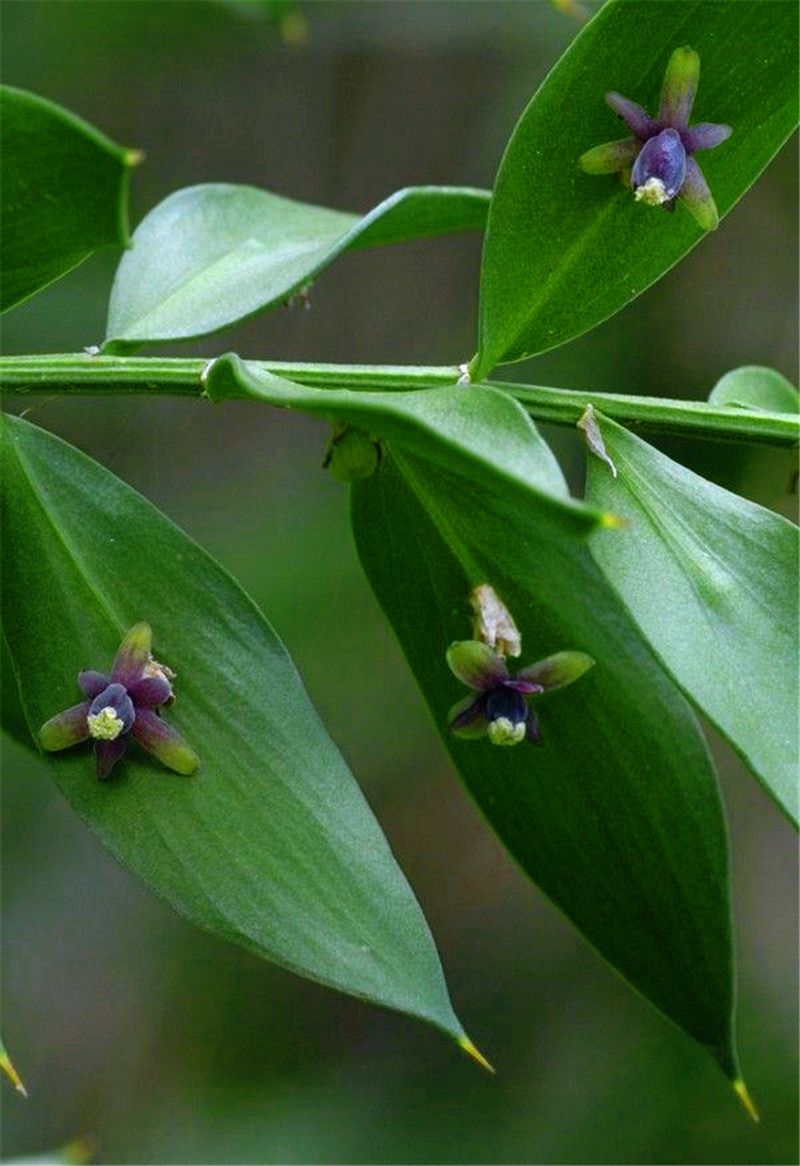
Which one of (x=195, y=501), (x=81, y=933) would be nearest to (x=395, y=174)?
(x=195, y=501)

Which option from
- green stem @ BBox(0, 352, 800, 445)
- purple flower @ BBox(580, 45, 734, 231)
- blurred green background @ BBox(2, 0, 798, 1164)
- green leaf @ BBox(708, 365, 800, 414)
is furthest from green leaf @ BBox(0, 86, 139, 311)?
blurred green background @ BBox(2, 0, 798, 1164)

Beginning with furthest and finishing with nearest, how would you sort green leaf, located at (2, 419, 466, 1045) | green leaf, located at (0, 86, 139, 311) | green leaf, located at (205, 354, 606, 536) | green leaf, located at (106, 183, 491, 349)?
green leaf, located at (106, 183, 491, 349)
green leaf, located at (2, 419, 466, 1045)
green leaf, located at (0, 86, 139, 311)
green leaf, located at (205, 354, 606, 536)

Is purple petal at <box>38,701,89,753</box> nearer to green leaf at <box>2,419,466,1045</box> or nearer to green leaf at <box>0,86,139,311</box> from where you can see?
green leaf at <box>2,419,466,1045</box>

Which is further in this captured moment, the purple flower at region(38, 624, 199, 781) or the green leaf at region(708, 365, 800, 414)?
the green leaf at region(708, 365, 800, 414)

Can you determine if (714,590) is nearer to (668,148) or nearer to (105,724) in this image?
(668,148)

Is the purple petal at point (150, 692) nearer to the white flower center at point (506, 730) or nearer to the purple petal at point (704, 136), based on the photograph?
the white flower center at point (506, 730)
